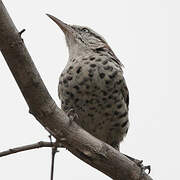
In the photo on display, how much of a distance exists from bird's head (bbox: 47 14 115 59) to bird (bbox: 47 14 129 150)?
0.60 ft

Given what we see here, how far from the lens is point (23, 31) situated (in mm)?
3531

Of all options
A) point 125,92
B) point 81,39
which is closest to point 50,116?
point 125,92

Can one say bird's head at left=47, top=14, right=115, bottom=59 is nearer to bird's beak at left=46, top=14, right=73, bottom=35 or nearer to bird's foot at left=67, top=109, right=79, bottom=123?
bird's beak at left=46, top=14, right=73, bottom=35

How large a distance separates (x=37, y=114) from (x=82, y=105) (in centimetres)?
172

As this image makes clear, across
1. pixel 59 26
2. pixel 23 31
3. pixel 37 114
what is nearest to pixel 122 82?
pixel 59 26

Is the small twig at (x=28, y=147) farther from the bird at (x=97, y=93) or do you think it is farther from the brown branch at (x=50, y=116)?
the bird at (x=97, y=93)

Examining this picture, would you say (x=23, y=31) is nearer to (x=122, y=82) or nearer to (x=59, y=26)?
(x=122, y=82)

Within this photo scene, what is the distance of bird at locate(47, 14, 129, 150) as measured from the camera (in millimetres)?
5586

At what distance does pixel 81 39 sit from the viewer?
668 cm

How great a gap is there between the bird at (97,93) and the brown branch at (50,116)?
139 centimetres

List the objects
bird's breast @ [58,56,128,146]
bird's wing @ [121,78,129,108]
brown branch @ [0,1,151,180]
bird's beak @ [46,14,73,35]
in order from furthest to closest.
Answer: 1. bird's beak @ [46,14,73,35]
2. bird's wing @ [121,78,129,108]
3. bird's breast @ [58,56,128,146]
4. brown branch @ [0,1,151,180]

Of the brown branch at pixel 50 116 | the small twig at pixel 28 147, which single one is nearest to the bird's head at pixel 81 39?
the brown branch at pixel 50 116

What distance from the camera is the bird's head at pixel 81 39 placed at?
21.1 feet

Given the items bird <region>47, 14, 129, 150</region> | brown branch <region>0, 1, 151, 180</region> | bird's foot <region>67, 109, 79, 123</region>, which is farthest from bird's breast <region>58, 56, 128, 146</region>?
brown branch <region>0, 1, 151, 180</region>
